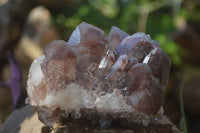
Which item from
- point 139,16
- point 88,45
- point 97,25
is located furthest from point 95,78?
point 139,16

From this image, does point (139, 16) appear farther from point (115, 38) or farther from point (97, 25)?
point (115, 38)

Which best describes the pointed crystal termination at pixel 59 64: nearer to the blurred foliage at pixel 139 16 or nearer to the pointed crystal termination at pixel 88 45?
the pointed crystal termination at pixel 88 45

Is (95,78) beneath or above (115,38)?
beneath

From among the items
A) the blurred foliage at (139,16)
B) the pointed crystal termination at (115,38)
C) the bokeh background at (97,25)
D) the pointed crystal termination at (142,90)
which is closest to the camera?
the pointed crystal termination at (142,90)

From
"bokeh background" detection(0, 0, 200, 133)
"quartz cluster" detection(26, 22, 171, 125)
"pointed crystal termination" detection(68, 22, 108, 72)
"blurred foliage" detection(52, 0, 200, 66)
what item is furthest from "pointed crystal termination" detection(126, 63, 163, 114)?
"blurred foliage" detection(52, 0, 200, 66)

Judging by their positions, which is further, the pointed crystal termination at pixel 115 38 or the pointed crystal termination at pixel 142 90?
the pointed crystal termination at pixel 115 38

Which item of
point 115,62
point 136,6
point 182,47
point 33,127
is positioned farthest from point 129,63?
point 136,6

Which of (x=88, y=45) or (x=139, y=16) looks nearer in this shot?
(x=88, y=45)

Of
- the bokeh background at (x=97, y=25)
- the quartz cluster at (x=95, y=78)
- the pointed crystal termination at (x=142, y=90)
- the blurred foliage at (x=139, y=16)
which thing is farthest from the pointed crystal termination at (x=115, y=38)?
the blurred foliage at (x=139, y=16)
